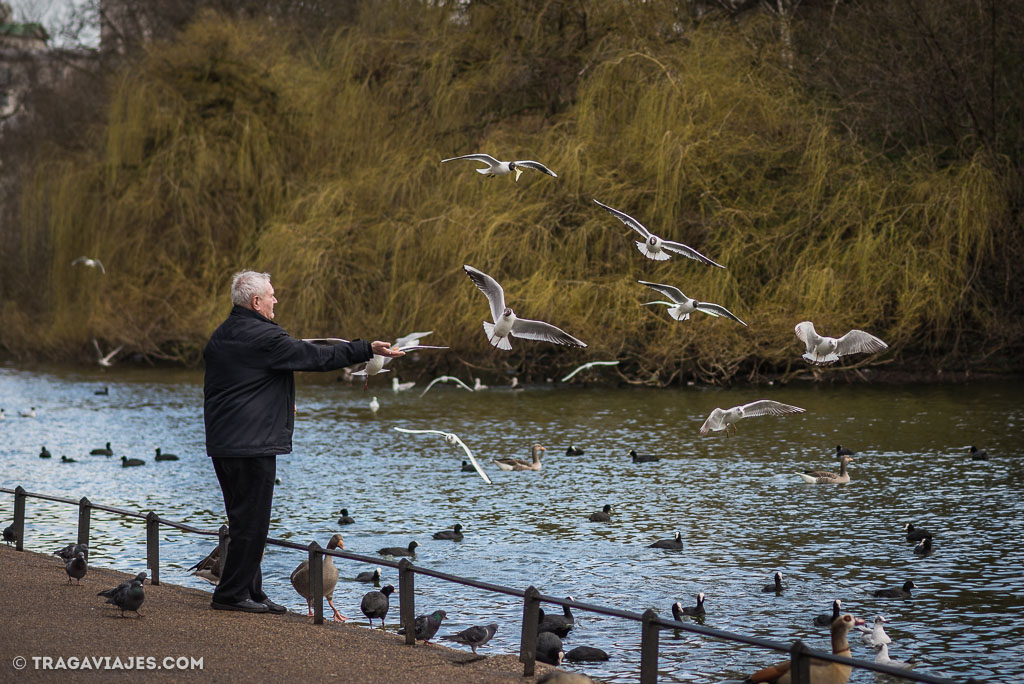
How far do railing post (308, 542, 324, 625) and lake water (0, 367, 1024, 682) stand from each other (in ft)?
6.09

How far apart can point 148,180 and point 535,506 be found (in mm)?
19097

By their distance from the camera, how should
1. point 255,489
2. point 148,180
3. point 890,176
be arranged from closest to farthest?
point 255,489 → point 890,176 → point 148,180

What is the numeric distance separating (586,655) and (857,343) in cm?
315

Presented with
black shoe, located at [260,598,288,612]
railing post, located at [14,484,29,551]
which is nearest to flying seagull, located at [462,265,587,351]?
black shoe, located at [260,598,288,612]

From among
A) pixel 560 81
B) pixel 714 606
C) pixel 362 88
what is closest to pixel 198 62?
pixel 362 88

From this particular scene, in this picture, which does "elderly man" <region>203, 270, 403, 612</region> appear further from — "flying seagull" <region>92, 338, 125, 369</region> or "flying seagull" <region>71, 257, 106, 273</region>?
"flying seagull" <region>92, 338, 125, 369</region>

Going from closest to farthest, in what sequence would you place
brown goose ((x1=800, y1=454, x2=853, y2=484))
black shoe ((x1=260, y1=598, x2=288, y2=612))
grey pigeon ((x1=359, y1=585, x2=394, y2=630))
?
black shoe ((x1=260, y1=598, x2=288, y2=612)) → grey pigeon ((x1=359, y1=585, x2=394, y2=630)) → brown goose ((x1=800, y1=454, x2=853, y2=484))

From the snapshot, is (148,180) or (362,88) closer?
(362,88)

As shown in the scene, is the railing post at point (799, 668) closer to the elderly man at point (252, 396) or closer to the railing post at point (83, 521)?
the elderly man at point (252, 396)

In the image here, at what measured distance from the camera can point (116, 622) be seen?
6605 mm

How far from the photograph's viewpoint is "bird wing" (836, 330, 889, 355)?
29.1ft

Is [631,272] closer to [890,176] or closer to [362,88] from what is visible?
[890,176]

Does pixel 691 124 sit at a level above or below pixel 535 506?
above

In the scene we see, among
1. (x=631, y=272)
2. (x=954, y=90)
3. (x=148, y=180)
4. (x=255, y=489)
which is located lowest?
(x=255, y=489)
